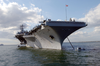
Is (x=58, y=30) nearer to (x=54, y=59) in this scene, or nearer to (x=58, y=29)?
(x=58, y=29)

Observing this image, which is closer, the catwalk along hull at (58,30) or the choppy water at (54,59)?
the choppy water at (54,59)

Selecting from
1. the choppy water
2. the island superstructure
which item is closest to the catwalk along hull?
the island superstructure

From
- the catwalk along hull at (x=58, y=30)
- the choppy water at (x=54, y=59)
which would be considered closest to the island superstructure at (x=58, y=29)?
the catwalk along hull at (x=58, y=30)

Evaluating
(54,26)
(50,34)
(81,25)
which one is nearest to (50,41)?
(50,34)

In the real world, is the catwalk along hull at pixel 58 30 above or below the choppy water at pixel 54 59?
above

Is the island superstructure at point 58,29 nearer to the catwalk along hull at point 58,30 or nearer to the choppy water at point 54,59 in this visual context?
the catwalk along hull at point 58,30

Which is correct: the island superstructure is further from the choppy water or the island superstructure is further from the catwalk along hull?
the choppy water

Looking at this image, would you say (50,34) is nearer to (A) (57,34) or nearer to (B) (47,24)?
(A) (57,34)

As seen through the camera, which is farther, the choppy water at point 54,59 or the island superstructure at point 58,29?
A: the island superstructure at point 58,29

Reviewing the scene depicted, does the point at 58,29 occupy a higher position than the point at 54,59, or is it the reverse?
the point at 58,29

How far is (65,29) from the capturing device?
15227 mm

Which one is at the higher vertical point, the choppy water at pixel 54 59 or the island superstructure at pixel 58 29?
the island superstructure at pixel 58 29

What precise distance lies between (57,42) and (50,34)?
2012 mm

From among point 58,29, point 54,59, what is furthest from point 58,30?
point 54,59
